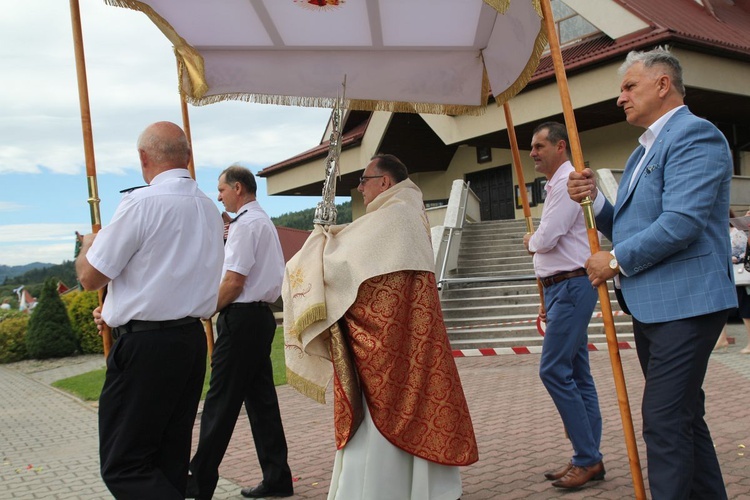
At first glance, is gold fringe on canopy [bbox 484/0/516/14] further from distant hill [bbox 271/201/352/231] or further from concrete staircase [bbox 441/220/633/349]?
distant hill [bbox 271/201/352/231]

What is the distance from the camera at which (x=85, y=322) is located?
778 inches

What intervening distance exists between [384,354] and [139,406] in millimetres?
1301

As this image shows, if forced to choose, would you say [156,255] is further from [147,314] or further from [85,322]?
[85,322]

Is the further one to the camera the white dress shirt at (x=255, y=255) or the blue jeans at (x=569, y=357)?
the white dress shirt at (x=255, y=255)

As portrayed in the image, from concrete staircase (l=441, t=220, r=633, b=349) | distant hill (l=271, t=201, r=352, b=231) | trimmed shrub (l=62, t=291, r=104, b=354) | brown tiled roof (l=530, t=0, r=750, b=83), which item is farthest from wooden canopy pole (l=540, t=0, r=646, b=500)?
distant hill (l=271, t=201, r=352, b=231)

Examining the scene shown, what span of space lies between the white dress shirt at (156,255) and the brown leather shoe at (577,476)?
246 cm

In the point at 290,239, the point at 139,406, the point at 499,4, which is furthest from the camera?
the point at 290,239

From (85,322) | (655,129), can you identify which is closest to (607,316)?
(655,129)

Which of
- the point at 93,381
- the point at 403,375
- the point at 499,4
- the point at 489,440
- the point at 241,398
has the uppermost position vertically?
the point at 499,4

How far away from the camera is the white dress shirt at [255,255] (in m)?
4.94

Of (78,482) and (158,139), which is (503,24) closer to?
(158,139)

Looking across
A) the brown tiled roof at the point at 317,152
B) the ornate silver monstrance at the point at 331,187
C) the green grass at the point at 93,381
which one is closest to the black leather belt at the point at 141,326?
the ornate silver monstrance at the point at 331,187

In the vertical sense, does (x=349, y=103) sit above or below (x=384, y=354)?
above

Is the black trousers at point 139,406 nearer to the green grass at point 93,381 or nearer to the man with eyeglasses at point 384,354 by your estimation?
the man with eyeglasses at point 384,354
